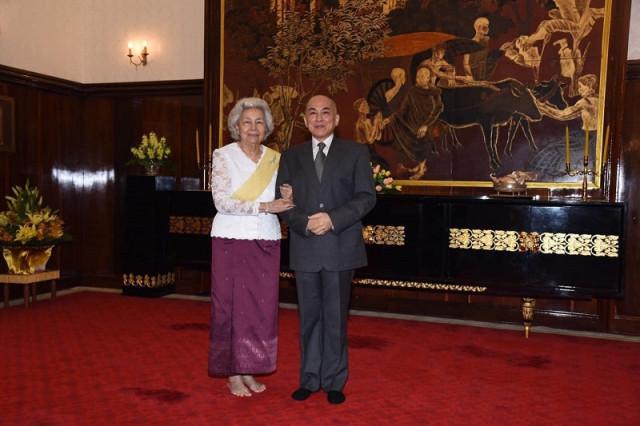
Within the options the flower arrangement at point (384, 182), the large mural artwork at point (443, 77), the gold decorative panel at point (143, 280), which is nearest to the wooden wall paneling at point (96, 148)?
the gold decorative panel at point (143, 280)

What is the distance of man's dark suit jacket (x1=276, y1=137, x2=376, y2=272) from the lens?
3480 mm

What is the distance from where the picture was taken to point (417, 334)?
564cm

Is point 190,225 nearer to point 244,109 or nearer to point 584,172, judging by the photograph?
point 244,109

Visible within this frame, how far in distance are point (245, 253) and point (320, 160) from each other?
66 centimetres

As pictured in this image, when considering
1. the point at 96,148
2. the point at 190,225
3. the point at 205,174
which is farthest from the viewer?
the point at 96,148

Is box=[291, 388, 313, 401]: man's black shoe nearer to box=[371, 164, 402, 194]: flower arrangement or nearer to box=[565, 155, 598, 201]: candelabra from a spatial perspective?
box=[371, 164, 402, 194]: flower arrangement

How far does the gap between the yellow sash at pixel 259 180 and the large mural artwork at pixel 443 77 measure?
3126mm

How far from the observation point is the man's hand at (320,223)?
3.37m

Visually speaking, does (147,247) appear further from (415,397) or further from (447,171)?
(415,397)

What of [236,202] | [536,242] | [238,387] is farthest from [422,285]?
[236,202]

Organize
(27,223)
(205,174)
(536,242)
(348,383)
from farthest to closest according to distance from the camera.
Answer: (205,174)
(27,223)
(536,242)
(348,383)

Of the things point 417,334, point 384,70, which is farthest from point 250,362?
point 384,70

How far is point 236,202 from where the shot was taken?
3512mm

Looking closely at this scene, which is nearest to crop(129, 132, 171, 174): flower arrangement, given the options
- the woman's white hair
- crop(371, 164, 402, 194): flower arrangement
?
crop(371, 164, 402, 194): flower arrangement
